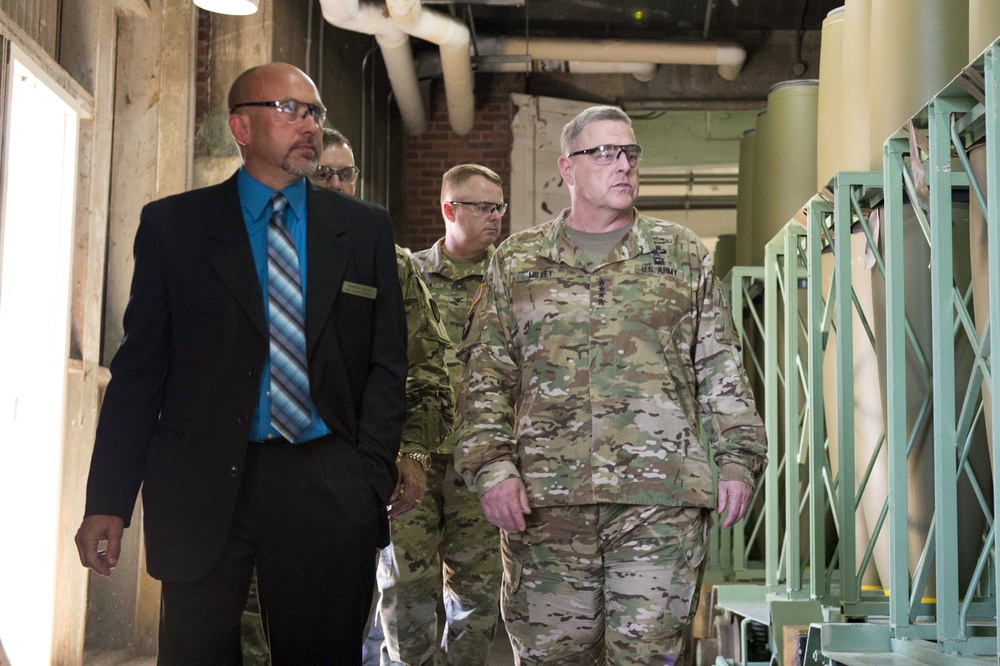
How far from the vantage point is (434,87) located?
31.6ft

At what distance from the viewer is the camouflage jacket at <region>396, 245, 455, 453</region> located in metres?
3.49

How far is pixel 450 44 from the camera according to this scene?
7742mm

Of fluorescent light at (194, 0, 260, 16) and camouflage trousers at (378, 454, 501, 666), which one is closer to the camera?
camouflage trousers at (378, 454, 501, 666)

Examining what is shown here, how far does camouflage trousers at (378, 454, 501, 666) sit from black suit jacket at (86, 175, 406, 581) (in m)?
1.40

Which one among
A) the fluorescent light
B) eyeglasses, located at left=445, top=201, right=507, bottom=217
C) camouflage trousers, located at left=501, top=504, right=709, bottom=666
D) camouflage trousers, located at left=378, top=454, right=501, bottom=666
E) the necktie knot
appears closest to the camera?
the necktie knot

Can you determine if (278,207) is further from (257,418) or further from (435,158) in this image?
(435,158)

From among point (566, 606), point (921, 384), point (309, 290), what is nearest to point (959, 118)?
point (921, 384)

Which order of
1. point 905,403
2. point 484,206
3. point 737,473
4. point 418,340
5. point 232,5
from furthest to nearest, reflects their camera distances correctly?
point 232,5, point 484,206, point 905,403, point 418,340, point 737,473

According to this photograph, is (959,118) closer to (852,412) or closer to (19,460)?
(852,412)

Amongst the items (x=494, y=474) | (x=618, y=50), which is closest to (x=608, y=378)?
(x=494, y=474)

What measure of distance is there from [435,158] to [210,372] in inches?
291

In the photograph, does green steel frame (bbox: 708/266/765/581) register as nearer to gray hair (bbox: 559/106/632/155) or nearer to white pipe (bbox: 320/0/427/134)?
white pipe (bbox: 320/0/427/134)

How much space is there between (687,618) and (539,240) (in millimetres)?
946

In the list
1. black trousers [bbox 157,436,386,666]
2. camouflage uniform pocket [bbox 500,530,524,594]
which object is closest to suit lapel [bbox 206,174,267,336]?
black trousers [bbox 157,436,386,666]
